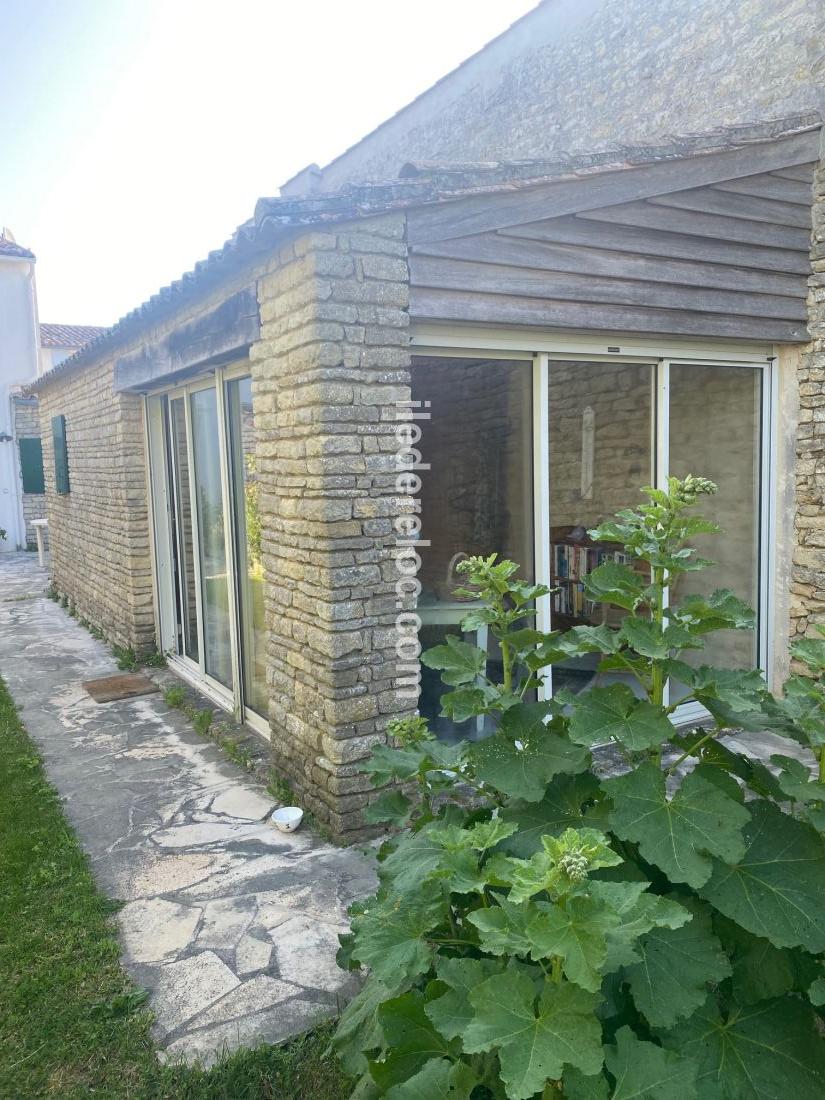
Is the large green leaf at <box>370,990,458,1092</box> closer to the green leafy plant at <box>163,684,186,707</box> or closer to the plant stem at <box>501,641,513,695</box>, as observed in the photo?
the plant stem at <box>501,641,513,695</box>

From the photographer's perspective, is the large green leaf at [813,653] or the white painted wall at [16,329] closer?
the large green leaf at [813,653]

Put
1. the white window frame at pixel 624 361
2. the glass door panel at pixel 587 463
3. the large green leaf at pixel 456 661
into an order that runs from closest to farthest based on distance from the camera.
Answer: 1. the large green leaf at pixel 456 661
2. the white window frame at pixel 624 361
3. the glass door panel at pixel 587 463

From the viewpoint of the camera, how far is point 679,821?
1731 mm

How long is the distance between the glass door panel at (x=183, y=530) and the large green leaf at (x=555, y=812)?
17.9 feet

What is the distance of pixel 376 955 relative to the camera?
5.97 ft

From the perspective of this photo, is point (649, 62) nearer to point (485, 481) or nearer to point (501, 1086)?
point (485, 481)

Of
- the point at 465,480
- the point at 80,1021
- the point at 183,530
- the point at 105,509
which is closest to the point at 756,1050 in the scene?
the point at 80,1021

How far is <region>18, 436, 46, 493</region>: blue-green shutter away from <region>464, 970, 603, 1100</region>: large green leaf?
12779 millimetres

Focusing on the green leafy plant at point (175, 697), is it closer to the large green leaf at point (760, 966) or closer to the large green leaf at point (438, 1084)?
the large green leaf at point (438, 1084)

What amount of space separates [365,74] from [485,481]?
1045cm

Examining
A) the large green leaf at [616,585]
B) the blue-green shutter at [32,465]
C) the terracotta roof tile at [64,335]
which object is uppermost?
the terracotta roof tile at [64,335]

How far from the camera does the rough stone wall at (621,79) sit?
5.41 metres

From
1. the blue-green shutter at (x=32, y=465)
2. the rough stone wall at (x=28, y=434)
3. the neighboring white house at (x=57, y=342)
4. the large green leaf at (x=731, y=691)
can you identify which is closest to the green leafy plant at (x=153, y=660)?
the blue-green shutter at (x=32, y=465)

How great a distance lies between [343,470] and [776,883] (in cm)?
276
